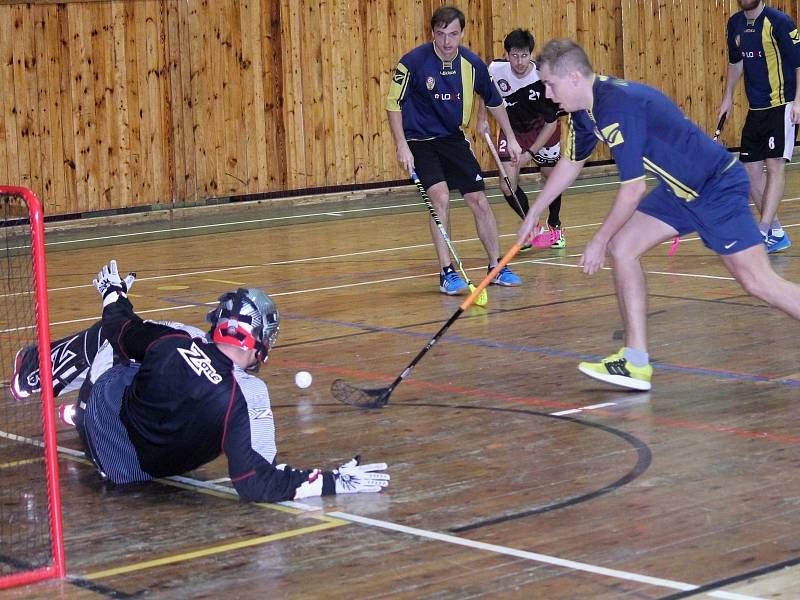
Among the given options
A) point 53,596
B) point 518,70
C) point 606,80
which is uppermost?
point 518,70

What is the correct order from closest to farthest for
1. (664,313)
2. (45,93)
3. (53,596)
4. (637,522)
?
Answer: (53,596)
(637,522)
(664,313)
(45,93)

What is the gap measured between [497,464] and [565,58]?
1.94 m

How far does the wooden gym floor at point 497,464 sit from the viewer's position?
4520 millimetres

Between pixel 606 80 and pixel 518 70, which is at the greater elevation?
pixel 518 70

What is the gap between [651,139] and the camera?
6602mm

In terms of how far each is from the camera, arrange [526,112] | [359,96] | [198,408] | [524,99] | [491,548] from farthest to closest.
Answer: [359,96] → [526,112] → [524,99] → [198,408] → [491,548]

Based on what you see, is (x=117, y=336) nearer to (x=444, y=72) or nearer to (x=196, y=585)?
(x=196, y=585)

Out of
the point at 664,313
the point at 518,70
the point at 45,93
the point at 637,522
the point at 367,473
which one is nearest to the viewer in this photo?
the point at 637,522

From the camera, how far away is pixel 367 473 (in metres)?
5.46

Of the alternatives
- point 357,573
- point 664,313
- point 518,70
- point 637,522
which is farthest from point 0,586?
point 518,70

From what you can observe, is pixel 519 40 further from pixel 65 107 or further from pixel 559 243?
pixel 65 107

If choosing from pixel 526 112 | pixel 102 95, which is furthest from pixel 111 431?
pixel 102 95

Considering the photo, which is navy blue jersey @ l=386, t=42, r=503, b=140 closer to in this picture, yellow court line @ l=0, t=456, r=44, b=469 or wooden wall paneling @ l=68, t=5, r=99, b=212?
yellow court line @ l=0, t=456, r=44, b=469

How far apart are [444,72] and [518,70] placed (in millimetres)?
2181
